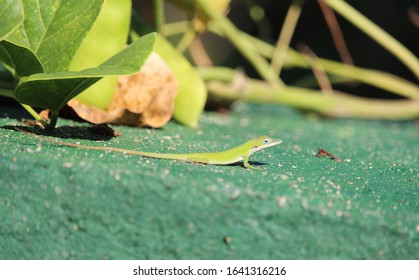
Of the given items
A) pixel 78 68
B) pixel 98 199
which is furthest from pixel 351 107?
pixel 98 199

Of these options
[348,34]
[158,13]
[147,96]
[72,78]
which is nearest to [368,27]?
[158,13]

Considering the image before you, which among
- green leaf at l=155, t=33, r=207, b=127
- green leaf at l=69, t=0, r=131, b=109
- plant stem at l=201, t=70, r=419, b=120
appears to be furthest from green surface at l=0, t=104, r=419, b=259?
plant stem at l=201, t=70, r=419, b=120

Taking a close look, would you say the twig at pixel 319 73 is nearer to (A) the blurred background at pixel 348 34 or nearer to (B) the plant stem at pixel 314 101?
(B) the plant stem at pixel 314 101

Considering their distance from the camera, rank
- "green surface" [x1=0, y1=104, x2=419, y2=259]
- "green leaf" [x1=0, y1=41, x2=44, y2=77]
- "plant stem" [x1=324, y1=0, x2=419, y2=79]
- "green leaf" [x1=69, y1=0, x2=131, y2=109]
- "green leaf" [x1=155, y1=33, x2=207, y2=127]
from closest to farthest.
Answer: "green surface" [x1=0, y1=104, x2=419, y2=259] → "green leaf" [x1=0, y1=41, x2=44, y2=77] → "green leaf" [x1=69, y1=0, x2=131, y2=109] → "green leaf" [x1=155, y1=33, x2=207, y2=127] → "plant stem" [x1=324, y1=0, x2=419, y2=79]

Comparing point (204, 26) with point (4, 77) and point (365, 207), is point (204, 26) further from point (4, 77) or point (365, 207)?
point (365, 207)

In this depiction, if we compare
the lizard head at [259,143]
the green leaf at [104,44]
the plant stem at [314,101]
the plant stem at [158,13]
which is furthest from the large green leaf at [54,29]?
the plant stem at [314,101]

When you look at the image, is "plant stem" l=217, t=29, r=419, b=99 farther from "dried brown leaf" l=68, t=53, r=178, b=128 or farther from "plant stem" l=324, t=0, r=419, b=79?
"dried brown leaf" l=68, t=53, r=178, b=128
